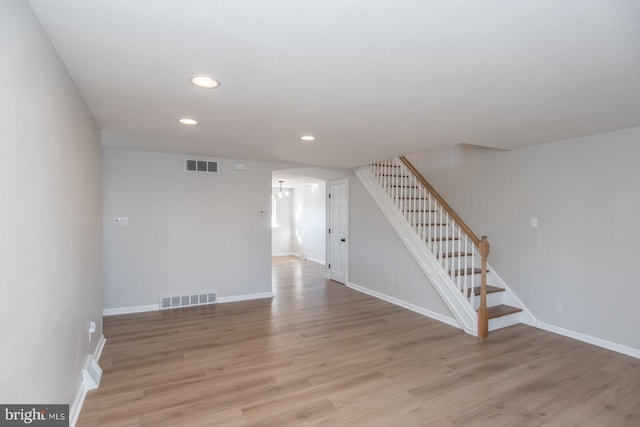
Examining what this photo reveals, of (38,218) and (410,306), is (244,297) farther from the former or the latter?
(38,218)

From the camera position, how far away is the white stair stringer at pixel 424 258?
402 cm

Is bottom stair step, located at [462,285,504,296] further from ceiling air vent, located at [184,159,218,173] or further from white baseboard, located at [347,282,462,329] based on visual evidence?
ceiling air vent, located at [184,159,218,173]

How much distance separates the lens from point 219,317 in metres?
4.45

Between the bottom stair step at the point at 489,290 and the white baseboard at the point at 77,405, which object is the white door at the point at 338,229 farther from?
the white baseboard at the point at 77,405

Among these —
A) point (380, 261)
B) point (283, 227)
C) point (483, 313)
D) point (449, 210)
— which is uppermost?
point (449, 210)

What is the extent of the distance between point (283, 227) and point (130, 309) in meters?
6.63

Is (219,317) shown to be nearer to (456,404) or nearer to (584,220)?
(456,404)

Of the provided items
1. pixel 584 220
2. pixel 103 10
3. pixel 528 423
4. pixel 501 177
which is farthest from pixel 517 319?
pixel 103 10

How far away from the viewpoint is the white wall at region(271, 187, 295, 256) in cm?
1088

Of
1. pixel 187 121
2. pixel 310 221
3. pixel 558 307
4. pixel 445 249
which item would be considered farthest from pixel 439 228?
pixel 310 221

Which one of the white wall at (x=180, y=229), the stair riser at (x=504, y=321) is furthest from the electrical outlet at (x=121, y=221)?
the stair riser at (x=504, y=321)

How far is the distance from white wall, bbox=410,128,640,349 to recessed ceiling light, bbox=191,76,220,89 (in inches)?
157

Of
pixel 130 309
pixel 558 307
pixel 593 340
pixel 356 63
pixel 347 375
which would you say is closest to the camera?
pixel 356 63
